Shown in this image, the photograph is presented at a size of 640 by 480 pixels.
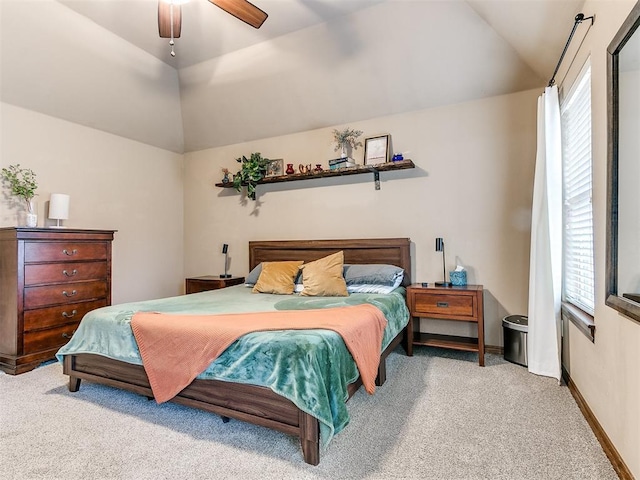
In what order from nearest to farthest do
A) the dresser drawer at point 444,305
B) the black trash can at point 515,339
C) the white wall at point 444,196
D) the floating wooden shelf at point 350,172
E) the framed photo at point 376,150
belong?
the black trash can at point 515,339 → the dresser drawer at point 444,305 → the white wall at point 444,196 → the floating wooden shelf at point 350,172 → the framed photo at point 376,150

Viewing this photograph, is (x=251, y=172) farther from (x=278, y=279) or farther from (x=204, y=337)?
(x=204, y=337)

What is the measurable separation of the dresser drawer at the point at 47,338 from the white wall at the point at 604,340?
4189mm

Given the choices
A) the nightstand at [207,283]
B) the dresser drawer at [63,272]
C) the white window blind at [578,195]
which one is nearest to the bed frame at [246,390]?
the dresser drawer at [63,272]

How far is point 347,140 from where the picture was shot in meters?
4.16

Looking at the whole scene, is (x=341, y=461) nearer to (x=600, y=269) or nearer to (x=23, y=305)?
(x=600, y=269)

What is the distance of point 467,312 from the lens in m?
3.17

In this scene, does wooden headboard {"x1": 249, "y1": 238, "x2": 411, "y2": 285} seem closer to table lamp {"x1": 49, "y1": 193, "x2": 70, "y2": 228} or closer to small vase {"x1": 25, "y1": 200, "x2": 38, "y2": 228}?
table lamp {"x1": 49, "y1": 193, "x2": 70, "y2": 228}

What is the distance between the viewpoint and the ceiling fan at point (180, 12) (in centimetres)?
232

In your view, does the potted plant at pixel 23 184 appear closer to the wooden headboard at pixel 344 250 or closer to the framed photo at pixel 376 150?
the wooden headboard at pixel 344 250

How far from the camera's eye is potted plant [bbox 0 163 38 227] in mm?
3379

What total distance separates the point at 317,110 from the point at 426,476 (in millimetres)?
3720

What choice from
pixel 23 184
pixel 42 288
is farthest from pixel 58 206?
pixel 42 288

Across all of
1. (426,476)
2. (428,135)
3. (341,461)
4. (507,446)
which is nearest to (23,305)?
(341,461)

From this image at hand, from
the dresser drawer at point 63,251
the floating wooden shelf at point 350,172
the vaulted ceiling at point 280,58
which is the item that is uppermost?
the vaulted ceiling at point 280,58
